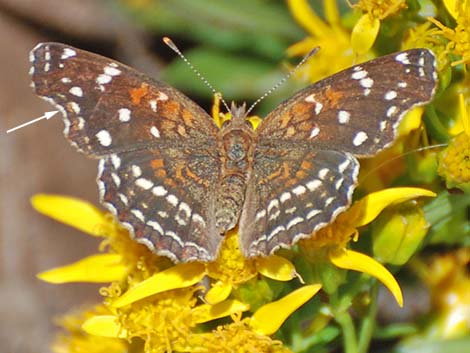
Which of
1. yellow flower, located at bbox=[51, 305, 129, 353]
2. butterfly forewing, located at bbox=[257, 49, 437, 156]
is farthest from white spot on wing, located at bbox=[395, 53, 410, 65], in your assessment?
yellow flower, located at bbox=[51, 305, 129, 353]

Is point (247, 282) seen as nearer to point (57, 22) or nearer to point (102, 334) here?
point (102, 334)

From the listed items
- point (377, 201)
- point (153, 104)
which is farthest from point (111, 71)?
point (377, 201)

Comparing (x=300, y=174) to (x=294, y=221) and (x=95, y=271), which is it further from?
(x=95, y=271)

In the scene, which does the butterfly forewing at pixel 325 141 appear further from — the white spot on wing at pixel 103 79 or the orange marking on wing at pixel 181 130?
the white spot on wing at pixel 103 79

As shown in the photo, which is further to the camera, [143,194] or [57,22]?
[57,22]

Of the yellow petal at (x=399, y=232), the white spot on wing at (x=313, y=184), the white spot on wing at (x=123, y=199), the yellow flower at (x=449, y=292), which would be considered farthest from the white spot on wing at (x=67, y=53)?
the yellow flower at (x=449, y=292)

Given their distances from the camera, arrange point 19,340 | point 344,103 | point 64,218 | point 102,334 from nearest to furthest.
Answer: point 344,103 → point 102,334 → point 64,218 → point 19,340

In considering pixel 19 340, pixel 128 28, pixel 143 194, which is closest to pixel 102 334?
pixel 143 194
